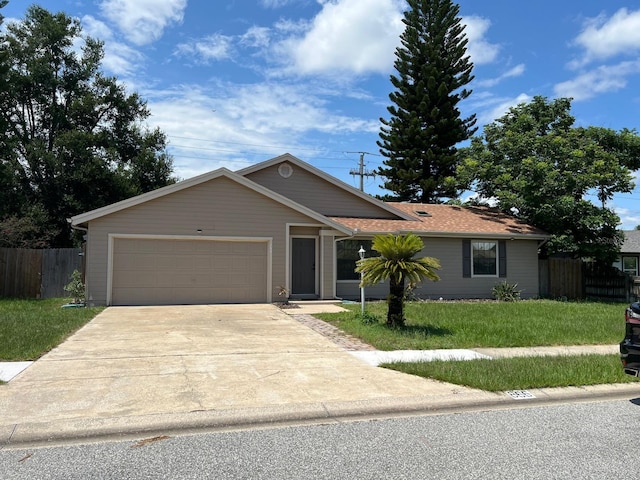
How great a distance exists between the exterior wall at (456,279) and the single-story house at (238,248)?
4 centimetres

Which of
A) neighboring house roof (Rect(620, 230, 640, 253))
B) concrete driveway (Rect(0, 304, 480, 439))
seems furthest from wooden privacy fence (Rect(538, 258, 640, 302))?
concrete driveway (Rect(0, 304, 480, 439))

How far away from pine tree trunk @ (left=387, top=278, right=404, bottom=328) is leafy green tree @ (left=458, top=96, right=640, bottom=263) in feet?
37.6

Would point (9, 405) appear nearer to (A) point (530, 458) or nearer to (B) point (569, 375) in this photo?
(A) point (530, 458)

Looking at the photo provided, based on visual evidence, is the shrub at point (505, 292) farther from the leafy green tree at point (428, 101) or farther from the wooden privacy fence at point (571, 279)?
the leafy green tree at point (428, 101)

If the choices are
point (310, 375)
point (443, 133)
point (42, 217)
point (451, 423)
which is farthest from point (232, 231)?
point (443, 133)

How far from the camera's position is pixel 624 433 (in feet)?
16.7

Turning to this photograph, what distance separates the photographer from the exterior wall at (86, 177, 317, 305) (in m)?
15.0

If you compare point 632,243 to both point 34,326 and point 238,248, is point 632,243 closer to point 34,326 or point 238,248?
point 238,248

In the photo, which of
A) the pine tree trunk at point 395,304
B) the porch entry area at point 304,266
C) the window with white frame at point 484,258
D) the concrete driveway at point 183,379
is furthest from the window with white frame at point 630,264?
the concrete driveway at point 183,379

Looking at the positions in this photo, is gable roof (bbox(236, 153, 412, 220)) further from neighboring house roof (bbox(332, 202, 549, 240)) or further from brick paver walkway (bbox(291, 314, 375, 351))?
brick paver walkway (bbox(291, 314, 375, 351))

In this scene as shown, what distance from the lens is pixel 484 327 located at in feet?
37.8

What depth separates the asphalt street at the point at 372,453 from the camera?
409 centimetres

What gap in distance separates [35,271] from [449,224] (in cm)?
1570

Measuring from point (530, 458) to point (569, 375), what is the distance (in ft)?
10.9
